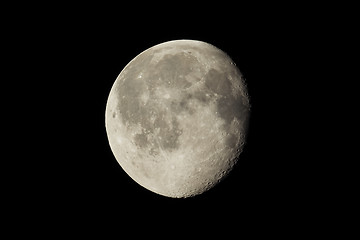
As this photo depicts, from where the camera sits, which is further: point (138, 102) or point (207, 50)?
point (207, 50)

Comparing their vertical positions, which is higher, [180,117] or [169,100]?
[169,100]

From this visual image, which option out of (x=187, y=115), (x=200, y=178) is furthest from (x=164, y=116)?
(x=200, y=178)

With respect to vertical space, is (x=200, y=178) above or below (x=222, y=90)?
below

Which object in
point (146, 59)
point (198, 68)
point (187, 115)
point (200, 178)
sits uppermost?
point (146, 59)

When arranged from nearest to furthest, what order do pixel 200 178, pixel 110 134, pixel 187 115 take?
pixel 187 115, pixel 200 178, pixel 110 134

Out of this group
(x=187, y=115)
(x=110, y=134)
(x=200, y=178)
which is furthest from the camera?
(x=110, y=134)

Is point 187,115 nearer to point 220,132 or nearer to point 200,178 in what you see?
point 220,132

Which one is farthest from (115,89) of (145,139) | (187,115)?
(187,115)
